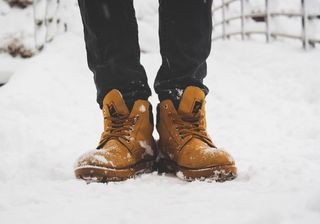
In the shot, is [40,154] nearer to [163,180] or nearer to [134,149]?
[134,149]

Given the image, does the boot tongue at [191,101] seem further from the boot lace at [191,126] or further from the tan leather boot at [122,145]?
the tan leather boot at [122,145]

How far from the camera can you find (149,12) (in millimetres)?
8047

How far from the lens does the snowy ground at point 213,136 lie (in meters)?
0.84

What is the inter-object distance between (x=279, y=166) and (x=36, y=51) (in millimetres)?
3981

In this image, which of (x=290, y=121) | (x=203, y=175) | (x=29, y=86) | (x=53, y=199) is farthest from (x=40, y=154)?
(x=29, y=86)

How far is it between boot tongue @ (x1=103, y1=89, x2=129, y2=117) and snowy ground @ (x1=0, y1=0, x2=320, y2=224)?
22 cm

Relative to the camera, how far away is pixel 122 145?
125cm

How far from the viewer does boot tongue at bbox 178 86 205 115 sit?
127cm

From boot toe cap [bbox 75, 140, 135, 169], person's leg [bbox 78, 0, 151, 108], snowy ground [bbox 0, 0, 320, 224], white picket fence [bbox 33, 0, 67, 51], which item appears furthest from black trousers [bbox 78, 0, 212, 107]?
white picket fence [bbox 33, 0, 67, 51]

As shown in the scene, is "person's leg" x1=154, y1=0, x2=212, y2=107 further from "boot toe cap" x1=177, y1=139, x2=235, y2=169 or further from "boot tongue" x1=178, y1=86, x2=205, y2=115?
"boot toe cap" x1=177, y1=139, x2=235, y2=169

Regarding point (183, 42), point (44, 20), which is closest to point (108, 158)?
point (183, 42)

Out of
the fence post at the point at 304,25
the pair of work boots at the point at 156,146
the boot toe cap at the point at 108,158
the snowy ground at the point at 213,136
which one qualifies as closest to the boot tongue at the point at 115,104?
the pair of work boots at the point at 156,146

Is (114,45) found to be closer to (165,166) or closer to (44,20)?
(165,166)

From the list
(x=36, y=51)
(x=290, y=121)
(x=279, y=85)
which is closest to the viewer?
(x=290, y=121)
